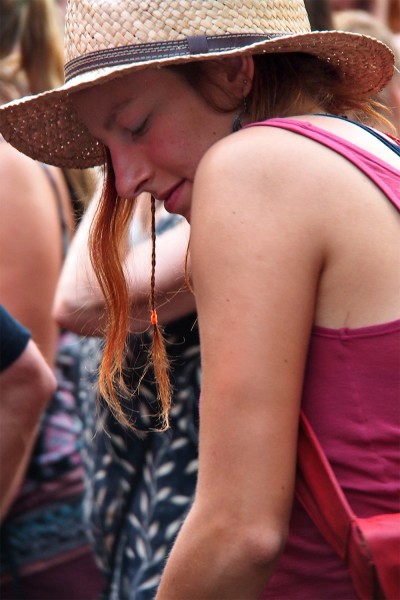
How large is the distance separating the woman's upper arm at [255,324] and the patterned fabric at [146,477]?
2.45 ft

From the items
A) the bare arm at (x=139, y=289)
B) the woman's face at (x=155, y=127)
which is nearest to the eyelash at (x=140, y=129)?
the woman's face at (x=155, y=127)

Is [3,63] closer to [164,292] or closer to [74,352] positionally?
[74,352]

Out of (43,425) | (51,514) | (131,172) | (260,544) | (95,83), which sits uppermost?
(95,83)

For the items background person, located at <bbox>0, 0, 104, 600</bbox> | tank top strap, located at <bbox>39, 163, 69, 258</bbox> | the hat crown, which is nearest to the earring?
the hat crown

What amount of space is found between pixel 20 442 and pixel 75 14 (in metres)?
1.09

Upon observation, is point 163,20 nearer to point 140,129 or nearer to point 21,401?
point 140,129

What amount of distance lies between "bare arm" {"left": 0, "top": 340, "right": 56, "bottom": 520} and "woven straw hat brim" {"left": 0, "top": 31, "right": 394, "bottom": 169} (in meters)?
0.53

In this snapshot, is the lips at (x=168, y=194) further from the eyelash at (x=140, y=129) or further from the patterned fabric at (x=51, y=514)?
the patterned fabric at (x=51, y=514)

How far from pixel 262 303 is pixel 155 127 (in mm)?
361

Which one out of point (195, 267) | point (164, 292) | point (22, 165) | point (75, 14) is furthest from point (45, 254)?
Answer: point (195, 267)

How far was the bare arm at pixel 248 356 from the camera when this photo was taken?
4.36 feet

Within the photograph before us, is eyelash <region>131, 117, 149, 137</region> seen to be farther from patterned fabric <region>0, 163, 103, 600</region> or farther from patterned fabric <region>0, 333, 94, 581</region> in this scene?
patterned fabric <region>0, 333, 94, 581</region>

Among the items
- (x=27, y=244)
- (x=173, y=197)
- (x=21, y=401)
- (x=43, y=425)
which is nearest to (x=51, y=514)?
(x=43, y=425)

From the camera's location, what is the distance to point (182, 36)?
150cm
